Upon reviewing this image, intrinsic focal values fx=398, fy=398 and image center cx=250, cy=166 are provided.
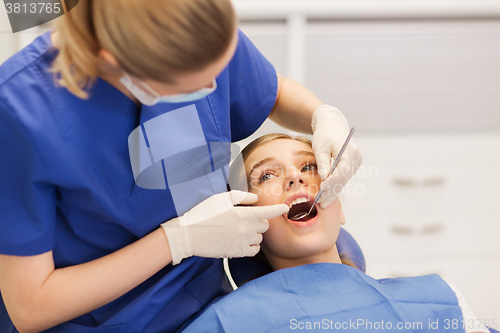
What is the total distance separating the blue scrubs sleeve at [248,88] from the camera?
1.19 meters

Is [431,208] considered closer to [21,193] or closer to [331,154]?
[331,154]

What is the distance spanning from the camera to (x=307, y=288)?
3.68 ft

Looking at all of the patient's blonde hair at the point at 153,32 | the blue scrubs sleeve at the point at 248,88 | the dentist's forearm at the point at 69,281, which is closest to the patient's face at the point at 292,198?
the blue scrubs sleeve at the point at 248,88

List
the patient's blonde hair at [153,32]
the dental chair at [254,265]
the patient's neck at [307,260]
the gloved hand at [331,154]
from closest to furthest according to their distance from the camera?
1. the patient's blonde hair at [153,32]
2. the gloved hand at [331,154]
3. the patient's neck at [307,260]
4. the dental chair at [254,265]

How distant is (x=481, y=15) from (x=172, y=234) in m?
2.10

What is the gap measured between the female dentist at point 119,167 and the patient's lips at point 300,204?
0.07 meters

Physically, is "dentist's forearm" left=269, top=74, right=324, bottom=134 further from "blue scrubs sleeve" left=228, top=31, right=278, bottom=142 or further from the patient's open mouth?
the patient's open mouth

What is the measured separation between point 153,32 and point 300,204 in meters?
0.77

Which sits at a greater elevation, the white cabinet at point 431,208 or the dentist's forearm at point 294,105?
the dentist's forearm at point 294,105

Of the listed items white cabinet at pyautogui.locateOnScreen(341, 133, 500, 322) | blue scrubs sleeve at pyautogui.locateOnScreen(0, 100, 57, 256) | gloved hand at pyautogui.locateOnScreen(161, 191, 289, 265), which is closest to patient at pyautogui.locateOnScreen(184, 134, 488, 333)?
gloved hand at pyautogui.locateOnScreen(161, 191, 289, 265)

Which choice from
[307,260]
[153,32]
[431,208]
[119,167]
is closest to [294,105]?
[307,260]

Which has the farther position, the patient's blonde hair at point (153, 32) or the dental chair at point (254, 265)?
the dental chair at point (254, 265)

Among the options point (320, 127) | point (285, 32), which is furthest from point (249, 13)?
point (320, 127)

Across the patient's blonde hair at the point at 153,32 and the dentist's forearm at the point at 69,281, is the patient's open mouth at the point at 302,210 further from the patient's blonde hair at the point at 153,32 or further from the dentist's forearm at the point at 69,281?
the patient's blonde hair at the point at 153,32
